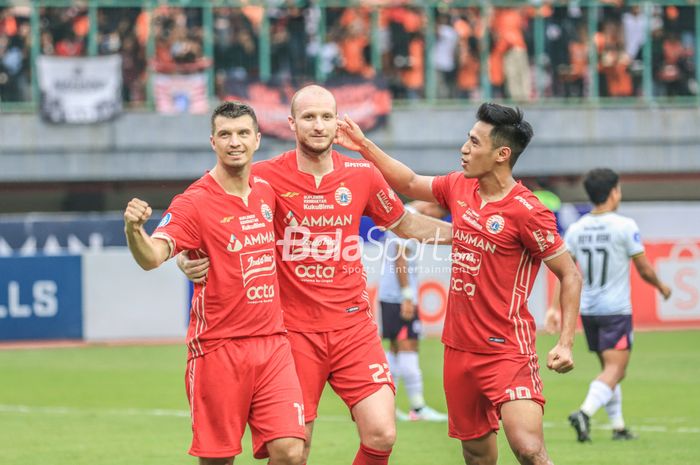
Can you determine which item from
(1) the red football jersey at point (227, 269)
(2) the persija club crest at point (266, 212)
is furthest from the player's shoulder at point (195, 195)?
(2) the persija club crest at point (266, 212)

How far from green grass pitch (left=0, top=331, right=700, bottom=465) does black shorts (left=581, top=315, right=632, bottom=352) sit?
0.83m

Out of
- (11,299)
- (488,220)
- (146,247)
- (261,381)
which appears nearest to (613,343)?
(488,220)

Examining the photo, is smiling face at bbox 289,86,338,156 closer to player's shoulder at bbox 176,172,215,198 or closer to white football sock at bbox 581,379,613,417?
player's shoulder at bbox 176,172,215,198

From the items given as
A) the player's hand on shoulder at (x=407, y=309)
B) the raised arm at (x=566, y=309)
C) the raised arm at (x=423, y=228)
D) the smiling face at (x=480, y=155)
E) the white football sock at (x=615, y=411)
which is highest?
the smiling face at (x=480, y=155)

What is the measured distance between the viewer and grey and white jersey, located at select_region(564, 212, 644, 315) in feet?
37.4

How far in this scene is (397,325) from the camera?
13.1 meters

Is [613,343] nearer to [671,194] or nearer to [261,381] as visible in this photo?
[261,381]

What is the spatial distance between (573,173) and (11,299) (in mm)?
12341

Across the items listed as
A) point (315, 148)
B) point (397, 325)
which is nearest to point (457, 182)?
point (315, 148)

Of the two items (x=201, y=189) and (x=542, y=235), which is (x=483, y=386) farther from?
(x=201, y=189)

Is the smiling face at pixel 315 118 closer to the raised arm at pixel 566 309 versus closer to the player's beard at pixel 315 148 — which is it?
the player's beard at pixel 315 148

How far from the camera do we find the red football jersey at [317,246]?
776 cm

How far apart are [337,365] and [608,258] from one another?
4414mm

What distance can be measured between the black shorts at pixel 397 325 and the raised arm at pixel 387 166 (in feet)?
15.3
